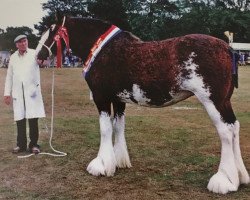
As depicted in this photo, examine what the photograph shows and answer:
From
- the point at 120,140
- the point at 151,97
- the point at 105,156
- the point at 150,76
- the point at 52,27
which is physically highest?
the point at 52,27

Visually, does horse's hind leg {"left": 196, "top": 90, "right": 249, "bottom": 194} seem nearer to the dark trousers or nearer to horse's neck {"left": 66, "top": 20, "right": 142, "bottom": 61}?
horse's neck {"left": 66, "top": 20, "right": 142, "bottom": 61}

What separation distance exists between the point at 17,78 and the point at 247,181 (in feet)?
15.5

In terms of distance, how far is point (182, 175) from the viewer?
7520 mm

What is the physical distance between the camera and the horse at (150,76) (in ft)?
21.4

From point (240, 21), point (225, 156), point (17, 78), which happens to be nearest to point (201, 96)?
point (225, 156)

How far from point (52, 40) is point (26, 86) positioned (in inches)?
54.2

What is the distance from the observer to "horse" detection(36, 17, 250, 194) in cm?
651

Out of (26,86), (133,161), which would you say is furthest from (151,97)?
(26,86)

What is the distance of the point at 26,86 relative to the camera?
8953 mm

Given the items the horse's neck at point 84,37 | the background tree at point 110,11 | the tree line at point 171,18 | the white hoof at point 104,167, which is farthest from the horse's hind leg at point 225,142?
the tree line at point 171,18

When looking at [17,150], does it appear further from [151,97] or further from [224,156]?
[224,156]

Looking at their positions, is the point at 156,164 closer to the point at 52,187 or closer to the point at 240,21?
the point at 52,187

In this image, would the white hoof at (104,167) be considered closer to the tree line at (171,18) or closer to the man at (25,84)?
the man at (25,84)

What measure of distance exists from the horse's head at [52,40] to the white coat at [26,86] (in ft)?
2.57
